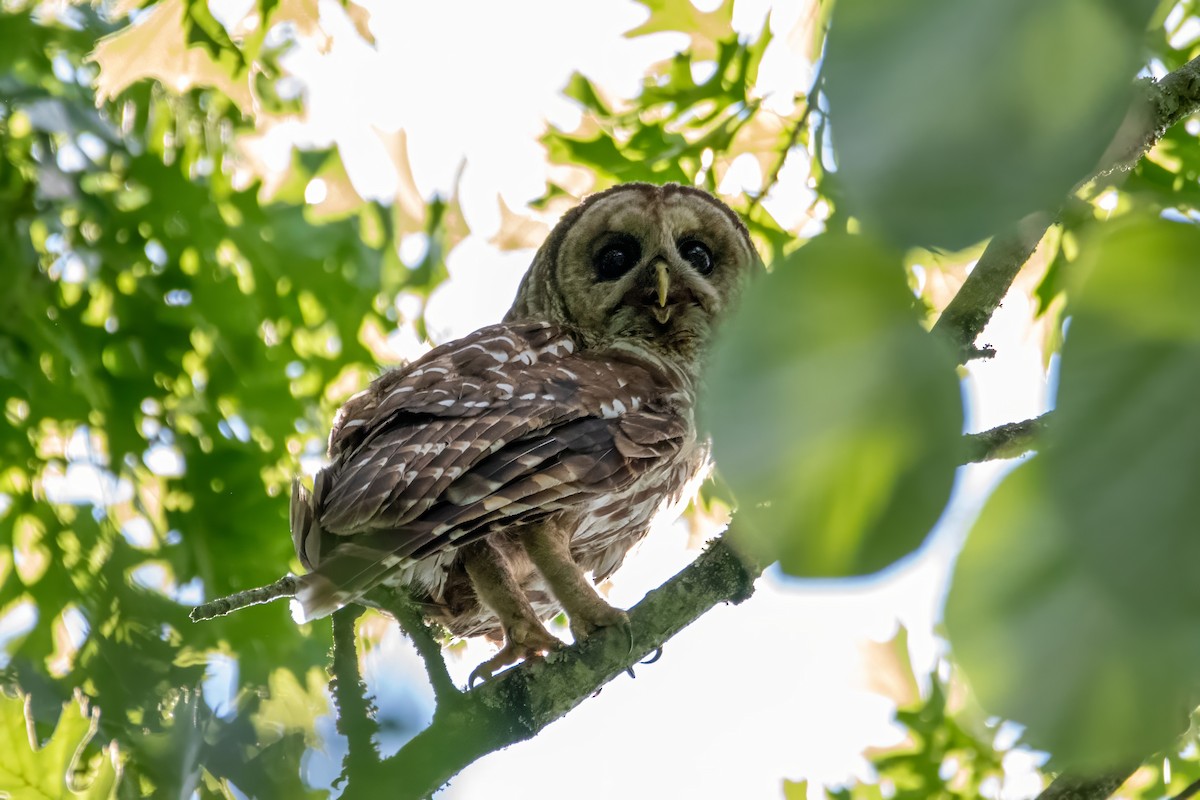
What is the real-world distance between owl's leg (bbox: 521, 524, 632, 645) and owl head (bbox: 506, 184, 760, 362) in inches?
34.1

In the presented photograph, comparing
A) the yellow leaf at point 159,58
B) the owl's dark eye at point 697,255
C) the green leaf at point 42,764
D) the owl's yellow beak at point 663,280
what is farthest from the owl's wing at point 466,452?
the yellow leaf at point 159,58

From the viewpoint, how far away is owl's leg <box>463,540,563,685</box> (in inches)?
95.3

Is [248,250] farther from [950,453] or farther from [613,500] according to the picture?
[950,453]

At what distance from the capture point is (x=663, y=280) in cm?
329

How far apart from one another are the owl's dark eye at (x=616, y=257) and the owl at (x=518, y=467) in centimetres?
10

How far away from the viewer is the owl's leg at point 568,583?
2.21m

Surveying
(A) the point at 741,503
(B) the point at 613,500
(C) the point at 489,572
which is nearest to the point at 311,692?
(C) the point at 489,572

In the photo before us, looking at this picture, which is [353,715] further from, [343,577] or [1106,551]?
[1106,551]

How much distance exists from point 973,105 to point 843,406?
0.07 meters

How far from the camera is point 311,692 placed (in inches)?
77.9

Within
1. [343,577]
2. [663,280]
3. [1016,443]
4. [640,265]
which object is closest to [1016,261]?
[1016,443]

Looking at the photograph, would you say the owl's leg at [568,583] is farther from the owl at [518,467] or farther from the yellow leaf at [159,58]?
the yellow leaf at [159,58]

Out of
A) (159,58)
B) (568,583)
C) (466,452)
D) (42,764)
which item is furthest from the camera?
(159,58)

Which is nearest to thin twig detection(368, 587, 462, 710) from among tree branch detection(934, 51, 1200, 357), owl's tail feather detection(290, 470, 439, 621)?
owl's tail feather detection(290, 470, 439, 621)
